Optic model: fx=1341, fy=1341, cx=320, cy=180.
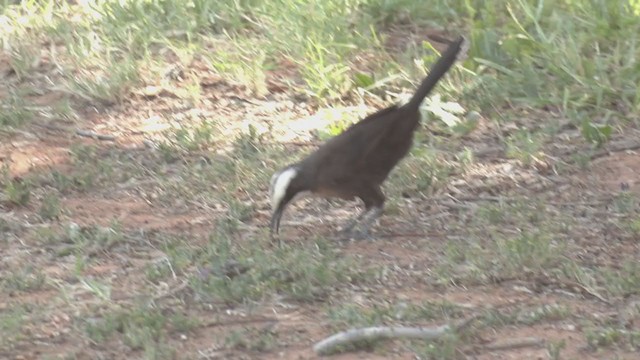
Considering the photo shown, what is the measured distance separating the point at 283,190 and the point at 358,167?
394mm

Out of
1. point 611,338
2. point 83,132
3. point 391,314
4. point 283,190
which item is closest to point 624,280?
point 611,338

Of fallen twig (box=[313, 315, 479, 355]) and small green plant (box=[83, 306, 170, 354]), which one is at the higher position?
fallen twig (box=[313, 315, 479, 355])

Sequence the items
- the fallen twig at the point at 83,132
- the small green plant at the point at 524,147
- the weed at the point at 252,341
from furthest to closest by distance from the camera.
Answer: the fallen twig at the point at 83,132, the small green plant at the point at 524,147, the weed at the point at 252,341

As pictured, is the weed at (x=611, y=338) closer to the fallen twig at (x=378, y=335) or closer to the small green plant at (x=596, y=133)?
the fallen twig at (x=378, y=335)

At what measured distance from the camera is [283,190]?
6.19 m

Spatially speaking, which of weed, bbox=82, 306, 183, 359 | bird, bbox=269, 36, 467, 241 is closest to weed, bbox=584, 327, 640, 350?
weed, bbox=82, 306, 183, 359

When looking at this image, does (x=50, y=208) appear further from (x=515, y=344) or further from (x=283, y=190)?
(x=515, y=344)

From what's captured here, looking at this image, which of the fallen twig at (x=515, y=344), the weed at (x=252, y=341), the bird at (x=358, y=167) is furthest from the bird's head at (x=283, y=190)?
the fallen twig at (x=515, y=344)

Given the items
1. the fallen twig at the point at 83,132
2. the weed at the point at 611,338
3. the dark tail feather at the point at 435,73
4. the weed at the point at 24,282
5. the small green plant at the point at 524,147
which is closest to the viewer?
the weed at the point at 611,338

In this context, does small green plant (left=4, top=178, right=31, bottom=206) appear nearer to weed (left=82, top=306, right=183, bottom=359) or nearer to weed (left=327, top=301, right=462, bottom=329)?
weed (left=82, top=306, right=183, bottom=359)

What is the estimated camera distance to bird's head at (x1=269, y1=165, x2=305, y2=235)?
6.19 meters

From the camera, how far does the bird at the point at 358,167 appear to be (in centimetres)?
623

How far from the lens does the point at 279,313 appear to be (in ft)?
17.1

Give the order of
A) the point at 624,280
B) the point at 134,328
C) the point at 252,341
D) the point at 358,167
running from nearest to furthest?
1. the point at 252,341
2. the point at 134,328
3. the point at 624,280
4. the point at 358,167
